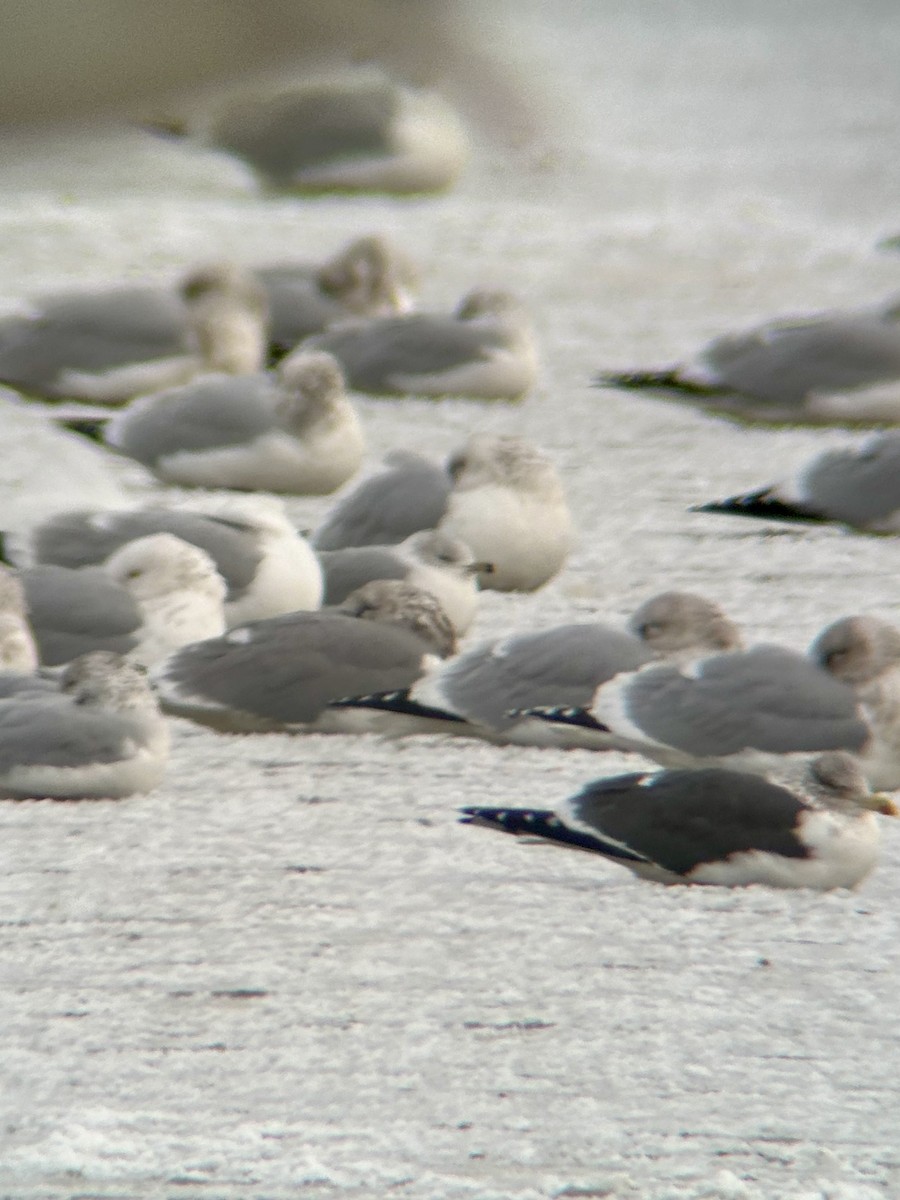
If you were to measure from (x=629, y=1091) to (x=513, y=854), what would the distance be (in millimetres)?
919

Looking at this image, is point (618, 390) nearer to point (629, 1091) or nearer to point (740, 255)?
point (740, 255)

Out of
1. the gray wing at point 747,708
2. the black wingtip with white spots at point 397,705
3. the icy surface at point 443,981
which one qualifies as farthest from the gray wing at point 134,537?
the gray wing at point 747,708

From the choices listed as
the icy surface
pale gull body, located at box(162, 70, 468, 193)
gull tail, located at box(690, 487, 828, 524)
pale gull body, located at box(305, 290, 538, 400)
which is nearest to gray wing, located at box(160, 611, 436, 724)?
the icy surface

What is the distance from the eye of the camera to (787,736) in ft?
13.0


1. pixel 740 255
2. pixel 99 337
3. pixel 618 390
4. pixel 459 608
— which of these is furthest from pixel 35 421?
pixel 740 255

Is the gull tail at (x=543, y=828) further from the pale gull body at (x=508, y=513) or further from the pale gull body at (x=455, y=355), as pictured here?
the pale gull body at (x=455, y=355)

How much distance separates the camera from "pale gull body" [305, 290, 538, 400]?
24.3 feet

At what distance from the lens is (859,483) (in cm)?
601

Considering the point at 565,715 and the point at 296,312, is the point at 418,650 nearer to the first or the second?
the point at 565,715

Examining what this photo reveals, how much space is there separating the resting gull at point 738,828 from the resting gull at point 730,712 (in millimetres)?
288

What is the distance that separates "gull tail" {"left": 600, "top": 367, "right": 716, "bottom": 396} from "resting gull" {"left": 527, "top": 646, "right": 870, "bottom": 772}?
11.6ft

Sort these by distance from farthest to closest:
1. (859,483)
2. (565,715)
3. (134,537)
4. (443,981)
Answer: (859,483), (134,537), (565,715), (443,981)

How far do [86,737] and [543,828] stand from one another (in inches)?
33.8

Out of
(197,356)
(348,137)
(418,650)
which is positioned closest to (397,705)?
(418,650)
